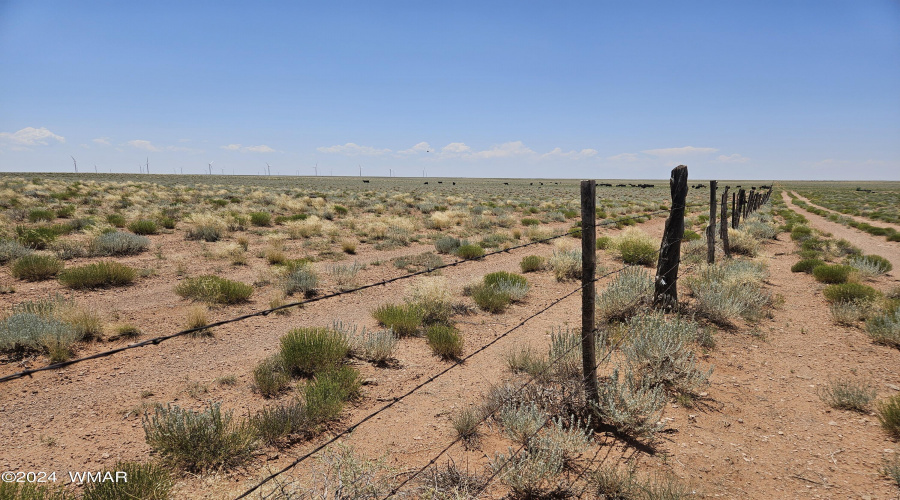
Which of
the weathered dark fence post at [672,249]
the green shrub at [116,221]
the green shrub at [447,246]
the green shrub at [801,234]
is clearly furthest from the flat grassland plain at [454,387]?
the green shrub at [116,221]

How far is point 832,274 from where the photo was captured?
31.9 feet

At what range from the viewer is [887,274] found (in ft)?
34.9

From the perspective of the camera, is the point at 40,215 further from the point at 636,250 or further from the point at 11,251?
the point at 636,250

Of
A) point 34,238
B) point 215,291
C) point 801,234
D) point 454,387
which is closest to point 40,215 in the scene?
point 34,238

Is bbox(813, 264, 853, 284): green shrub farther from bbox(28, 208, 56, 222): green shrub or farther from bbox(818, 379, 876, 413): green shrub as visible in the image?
bbox(28, 208, 56, 222): green shrub

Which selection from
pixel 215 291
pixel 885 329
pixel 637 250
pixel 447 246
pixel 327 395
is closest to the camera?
pixel 327 395

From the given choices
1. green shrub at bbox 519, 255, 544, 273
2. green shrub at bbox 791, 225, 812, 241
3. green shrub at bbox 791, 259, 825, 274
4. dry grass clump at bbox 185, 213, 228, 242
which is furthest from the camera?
green shrub at bbox 791, 225, 812, 241

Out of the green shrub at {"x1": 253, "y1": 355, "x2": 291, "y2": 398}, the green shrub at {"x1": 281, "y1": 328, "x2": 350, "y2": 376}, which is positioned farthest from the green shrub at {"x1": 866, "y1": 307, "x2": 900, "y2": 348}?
the green shrub at {"x1": 253, "y1": 355, "x2": 291, "y2": 398}

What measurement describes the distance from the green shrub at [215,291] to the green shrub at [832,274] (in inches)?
517

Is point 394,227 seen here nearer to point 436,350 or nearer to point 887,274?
point 436,350

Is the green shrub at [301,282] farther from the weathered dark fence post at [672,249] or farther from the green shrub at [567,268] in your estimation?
the weathered dark fence post at [672,249]

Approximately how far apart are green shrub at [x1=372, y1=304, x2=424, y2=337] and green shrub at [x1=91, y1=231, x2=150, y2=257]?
9.55 metres

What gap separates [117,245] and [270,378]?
10.6 meters

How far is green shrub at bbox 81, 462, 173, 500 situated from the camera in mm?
3119
